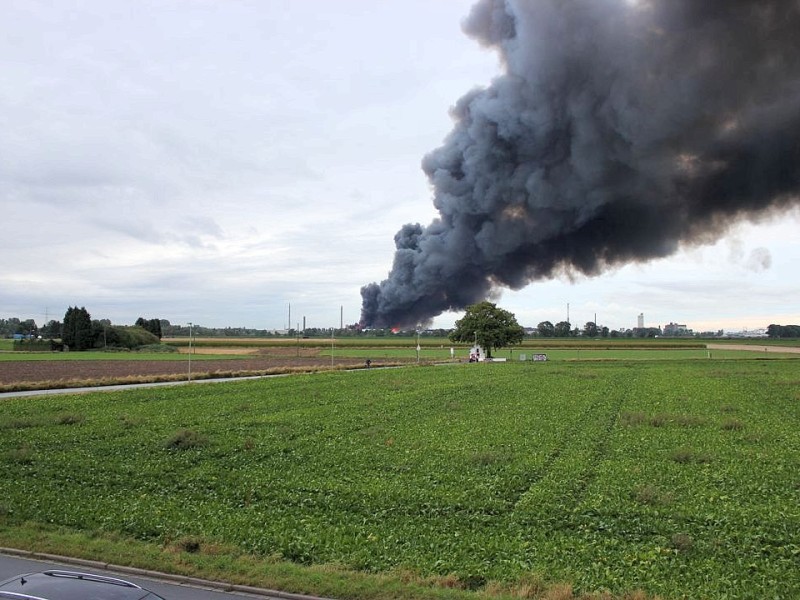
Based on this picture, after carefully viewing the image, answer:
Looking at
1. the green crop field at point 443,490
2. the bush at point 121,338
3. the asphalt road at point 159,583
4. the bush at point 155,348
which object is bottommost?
the asphalt road at point 159,583

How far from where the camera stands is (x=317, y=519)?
11789mm

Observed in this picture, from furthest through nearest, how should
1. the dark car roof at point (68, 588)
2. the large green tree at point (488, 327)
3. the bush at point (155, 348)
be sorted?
the bush at point (155, 348) < the large green tree at point (488, 327) < the dark car roof at point (68, 588)

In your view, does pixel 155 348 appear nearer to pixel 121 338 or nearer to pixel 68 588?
pixel 121 338

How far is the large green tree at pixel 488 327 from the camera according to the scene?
3684 inches

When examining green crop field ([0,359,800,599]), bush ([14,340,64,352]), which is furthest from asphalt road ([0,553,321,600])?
bush ([14,340,64,352])

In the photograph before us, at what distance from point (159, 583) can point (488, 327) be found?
86596 millimetres

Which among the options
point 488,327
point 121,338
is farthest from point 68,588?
point 121,338

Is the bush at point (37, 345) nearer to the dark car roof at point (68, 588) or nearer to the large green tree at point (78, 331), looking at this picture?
the large green tree at point (78, 331)

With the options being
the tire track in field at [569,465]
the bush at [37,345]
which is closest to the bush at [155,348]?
the bush at [37,345]

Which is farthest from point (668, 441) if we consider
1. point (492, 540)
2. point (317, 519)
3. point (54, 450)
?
point (54, 450)

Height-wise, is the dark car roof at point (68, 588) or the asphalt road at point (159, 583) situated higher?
the dark car roof at point (68, 588)

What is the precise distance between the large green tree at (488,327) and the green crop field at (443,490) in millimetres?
65161

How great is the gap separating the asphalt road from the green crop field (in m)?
0.56

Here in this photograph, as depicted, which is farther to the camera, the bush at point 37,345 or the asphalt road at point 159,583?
the bush at point 37,345
